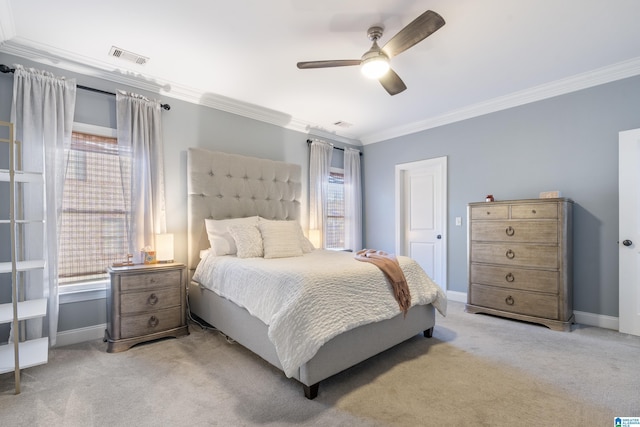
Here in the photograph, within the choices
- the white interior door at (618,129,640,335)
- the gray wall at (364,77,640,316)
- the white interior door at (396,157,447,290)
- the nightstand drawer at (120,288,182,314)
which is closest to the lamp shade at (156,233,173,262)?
the nightstand drawer at (120,288,182,314)

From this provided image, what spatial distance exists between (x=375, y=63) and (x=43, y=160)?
2.89 metres

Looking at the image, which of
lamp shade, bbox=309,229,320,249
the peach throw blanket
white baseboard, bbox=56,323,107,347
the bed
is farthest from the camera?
lamp shade, bbox=309,229,320,249

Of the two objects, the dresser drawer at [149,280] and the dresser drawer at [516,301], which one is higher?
the dresser drawer at [149,280]

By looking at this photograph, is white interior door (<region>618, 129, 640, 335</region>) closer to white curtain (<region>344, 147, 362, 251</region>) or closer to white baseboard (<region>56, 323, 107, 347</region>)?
white curtain (<region>344, 147, 362, 251</region>)

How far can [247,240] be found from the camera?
3.19m

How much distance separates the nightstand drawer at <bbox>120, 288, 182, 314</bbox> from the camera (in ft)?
8.74

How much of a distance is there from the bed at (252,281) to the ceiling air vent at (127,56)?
3.13ft

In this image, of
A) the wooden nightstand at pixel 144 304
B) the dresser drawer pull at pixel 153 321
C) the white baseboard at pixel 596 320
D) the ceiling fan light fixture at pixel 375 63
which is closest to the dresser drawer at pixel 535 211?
the white baseboard at pixel 596 320

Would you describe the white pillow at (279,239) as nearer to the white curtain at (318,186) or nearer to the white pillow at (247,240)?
the white pillow at (247,240)

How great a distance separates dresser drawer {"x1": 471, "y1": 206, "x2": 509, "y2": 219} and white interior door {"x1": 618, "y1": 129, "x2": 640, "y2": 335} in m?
0.99

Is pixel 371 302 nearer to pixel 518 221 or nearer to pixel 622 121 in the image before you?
pixel 518 221

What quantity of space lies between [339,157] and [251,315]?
3529mm

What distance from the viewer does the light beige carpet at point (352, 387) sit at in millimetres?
1725

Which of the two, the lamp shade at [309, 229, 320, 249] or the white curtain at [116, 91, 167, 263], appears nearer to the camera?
the white curtain at [116, 91, 167, 263]
